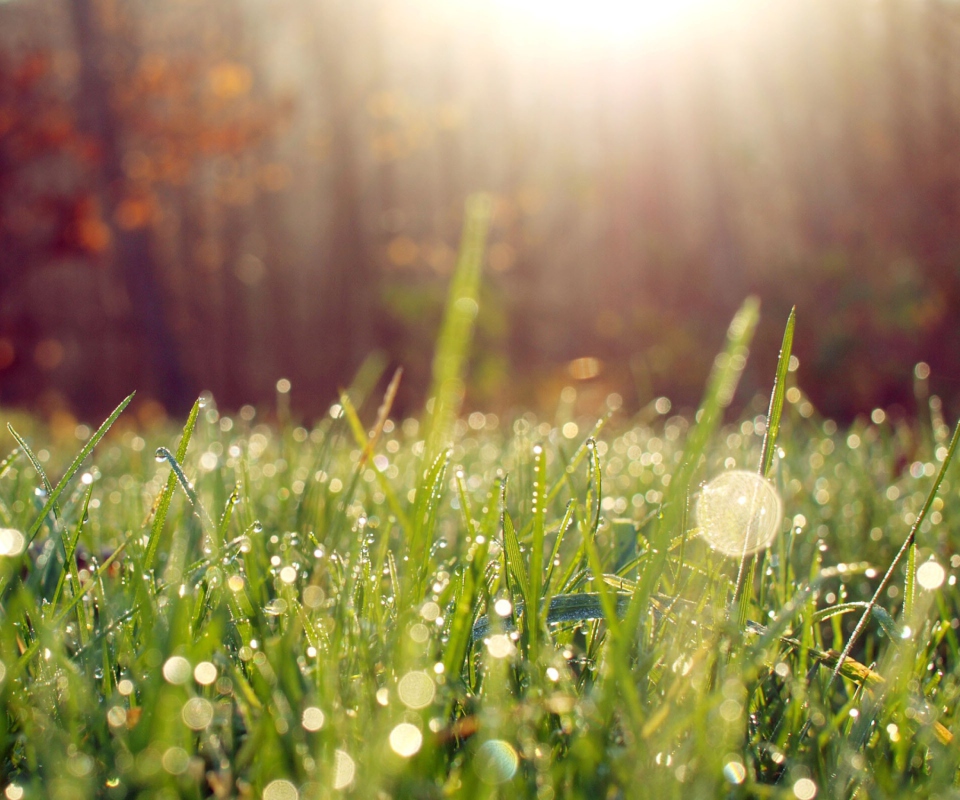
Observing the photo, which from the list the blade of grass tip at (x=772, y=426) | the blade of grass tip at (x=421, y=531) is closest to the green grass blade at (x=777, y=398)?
the blade of grass tip at (x=772, y=426)

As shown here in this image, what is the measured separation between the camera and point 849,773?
1.66 feet

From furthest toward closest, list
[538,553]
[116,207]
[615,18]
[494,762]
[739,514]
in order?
[615,18], [116,207], [739,514], [538,553], [494,762]

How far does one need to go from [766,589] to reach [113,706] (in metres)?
0.62

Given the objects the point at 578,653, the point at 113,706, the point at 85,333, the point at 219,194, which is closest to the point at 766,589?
the point at 578,653

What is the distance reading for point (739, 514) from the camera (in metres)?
0.79

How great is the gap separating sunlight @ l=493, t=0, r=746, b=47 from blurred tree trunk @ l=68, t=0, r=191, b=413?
19.5ft

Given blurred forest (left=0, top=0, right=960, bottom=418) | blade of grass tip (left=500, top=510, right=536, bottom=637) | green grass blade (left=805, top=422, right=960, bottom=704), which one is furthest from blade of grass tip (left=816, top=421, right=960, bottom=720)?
blurred forest (left=0, top=0, right=960, bottom=418)

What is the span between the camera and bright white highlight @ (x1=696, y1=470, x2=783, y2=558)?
64 centimetres

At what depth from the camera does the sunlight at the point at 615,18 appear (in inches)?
446

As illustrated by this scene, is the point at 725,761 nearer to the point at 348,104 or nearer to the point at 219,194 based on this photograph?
the point at 219,194

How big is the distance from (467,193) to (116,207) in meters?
5.59

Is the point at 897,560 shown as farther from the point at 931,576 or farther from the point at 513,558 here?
the point at 513,558

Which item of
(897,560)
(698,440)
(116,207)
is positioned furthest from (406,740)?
(116,207)

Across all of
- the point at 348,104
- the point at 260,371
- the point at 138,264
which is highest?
the point at 348,104
